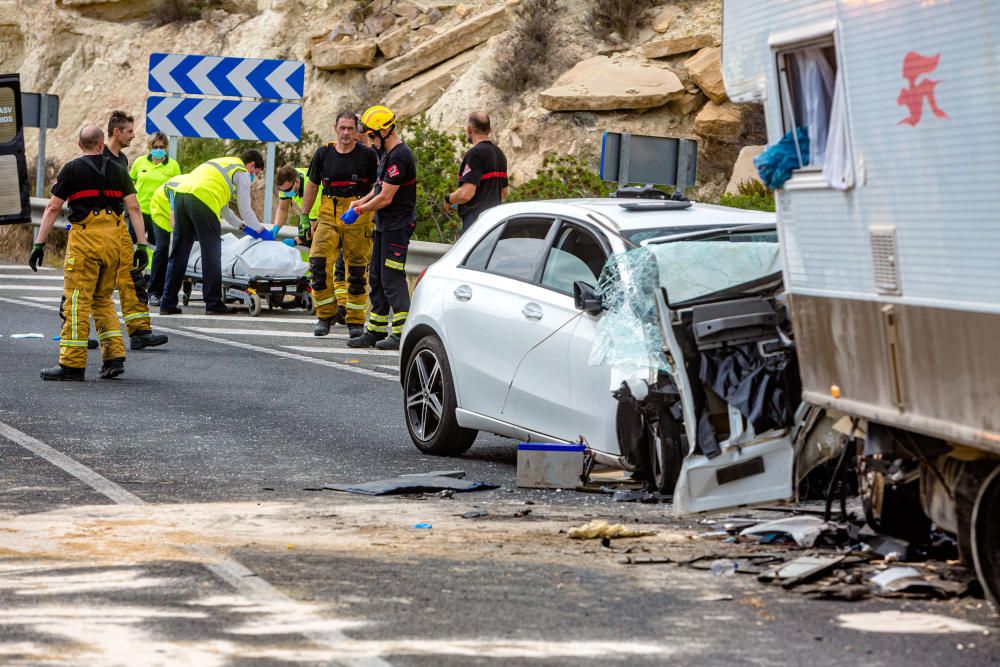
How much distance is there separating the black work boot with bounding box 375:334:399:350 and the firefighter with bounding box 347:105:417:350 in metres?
0.24

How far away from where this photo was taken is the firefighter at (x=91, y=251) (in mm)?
13391

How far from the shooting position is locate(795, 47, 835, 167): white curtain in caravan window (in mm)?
6668

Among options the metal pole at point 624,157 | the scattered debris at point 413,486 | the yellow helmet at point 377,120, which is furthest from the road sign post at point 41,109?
the scattered debris at point 413,486

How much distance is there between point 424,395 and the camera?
10.5 m

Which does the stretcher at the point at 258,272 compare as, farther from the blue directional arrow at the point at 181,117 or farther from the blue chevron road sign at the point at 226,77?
the blue chevron road sign at the point at 226,77

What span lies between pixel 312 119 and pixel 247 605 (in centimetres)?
2599

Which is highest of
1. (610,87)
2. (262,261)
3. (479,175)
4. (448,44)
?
(448,44)

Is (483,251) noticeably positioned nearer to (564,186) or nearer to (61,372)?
(61,372)

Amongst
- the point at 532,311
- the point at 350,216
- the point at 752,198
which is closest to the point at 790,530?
the point at 532,311

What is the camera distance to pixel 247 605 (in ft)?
20.6

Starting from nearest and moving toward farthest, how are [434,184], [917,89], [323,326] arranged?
[917,89]
[323,326]
[434,184]

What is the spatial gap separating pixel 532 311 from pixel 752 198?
1040cm

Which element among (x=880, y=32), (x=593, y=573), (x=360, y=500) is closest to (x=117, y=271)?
(x=360, y=500)

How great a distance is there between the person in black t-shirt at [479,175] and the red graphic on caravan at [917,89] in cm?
982
